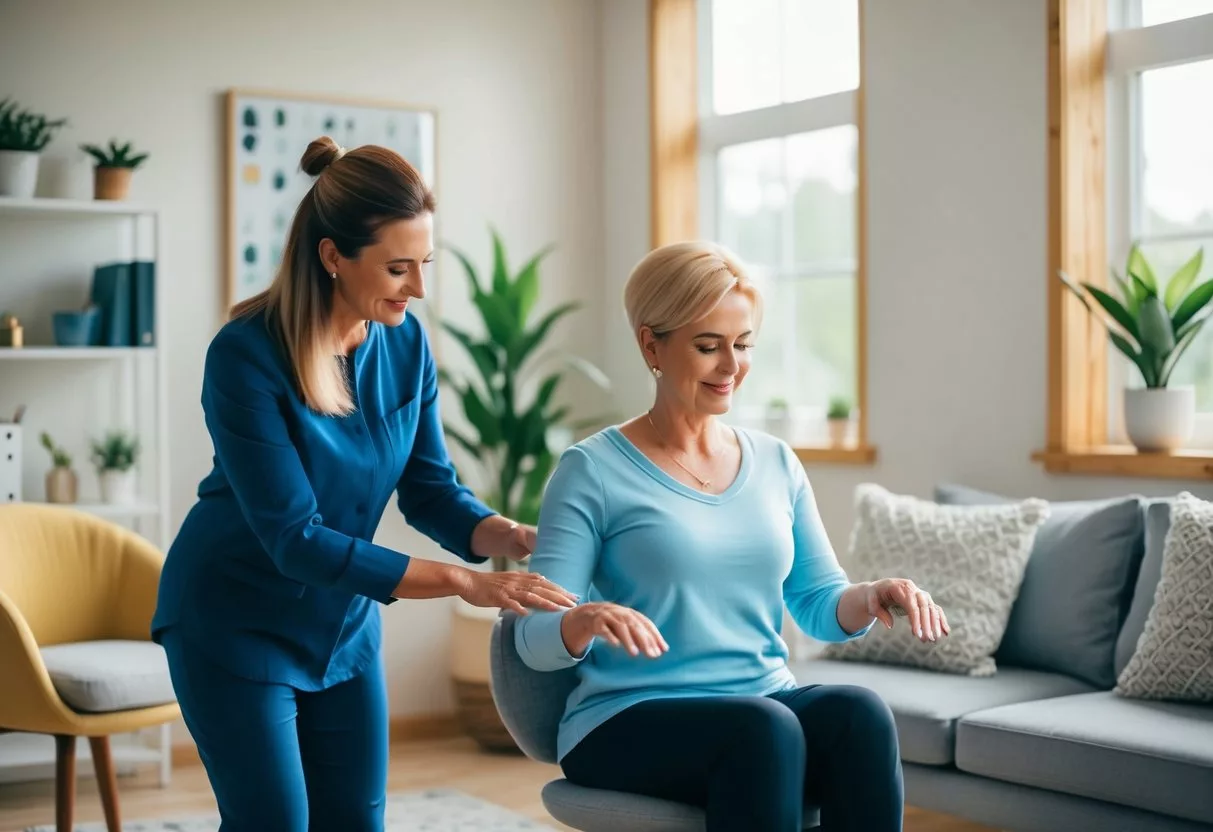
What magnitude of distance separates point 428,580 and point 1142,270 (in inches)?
92.2

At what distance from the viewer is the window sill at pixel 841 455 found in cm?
429

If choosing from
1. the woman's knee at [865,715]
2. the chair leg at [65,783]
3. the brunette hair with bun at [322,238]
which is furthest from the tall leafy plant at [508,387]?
the woman's knee at [865,715]

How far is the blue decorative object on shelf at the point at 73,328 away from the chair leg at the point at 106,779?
123 centimetres

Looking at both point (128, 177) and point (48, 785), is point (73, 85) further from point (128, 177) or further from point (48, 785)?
point (48, 785)

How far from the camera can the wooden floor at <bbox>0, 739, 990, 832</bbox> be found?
3855 mm

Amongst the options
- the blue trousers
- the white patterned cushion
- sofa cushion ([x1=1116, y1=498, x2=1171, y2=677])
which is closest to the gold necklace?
the blue trousers

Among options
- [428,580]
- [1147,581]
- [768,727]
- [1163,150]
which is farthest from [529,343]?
[768,727]

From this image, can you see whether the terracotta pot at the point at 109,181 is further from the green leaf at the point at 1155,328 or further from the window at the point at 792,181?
the green leaf at the point at 1155,328

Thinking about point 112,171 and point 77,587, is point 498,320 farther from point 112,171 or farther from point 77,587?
point 77,587

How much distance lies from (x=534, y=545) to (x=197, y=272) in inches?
110

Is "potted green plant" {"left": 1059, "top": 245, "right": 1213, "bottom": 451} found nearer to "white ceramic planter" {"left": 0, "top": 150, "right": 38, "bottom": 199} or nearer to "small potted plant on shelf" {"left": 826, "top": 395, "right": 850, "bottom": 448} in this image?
"small potted plant on shelf" {"left": 826, "top": 395, "right": 850, "bottom": 448}

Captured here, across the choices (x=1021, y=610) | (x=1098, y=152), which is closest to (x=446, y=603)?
(x=1021, y=610)

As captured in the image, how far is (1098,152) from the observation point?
3801 millimetres

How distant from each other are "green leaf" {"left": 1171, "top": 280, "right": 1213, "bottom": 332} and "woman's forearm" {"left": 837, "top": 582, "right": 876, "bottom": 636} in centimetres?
170
